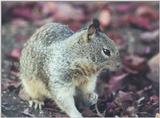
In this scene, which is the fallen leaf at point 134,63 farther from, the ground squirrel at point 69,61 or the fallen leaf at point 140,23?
the ground squirrel at point 69,61

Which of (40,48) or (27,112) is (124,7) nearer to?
(40,48)

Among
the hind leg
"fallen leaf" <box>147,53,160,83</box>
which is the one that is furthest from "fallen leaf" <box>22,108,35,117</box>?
"fallen leaf" <box>147,53,160,83</box>

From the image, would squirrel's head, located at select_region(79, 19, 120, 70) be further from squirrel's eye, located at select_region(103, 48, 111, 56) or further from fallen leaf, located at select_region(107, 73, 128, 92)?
fallen leaf, located at select_region(107, 73, 128, 92)

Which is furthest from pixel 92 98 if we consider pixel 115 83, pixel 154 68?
pixel 154 68

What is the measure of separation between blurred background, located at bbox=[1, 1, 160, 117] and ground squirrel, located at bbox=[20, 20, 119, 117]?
29cm

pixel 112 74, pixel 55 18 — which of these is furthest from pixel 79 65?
pixel 55 18

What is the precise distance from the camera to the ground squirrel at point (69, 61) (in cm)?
669

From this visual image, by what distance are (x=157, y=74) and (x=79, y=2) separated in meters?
2.82

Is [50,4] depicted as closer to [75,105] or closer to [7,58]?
[7,58]

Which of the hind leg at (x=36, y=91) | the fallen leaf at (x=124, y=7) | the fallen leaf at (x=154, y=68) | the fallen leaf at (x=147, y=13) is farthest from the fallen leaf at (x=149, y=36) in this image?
the hind leg at (x=36, y=91)

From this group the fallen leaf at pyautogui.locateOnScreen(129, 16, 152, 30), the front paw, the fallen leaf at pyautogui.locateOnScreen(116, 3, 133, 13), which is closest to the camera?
the front paw

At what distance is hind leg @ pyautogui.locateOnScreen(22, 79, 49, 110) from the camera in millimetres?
7129

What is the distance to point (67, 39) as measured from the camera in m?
6.95

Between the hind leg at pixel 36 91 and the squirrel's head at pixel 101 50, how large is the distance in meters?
0.70
